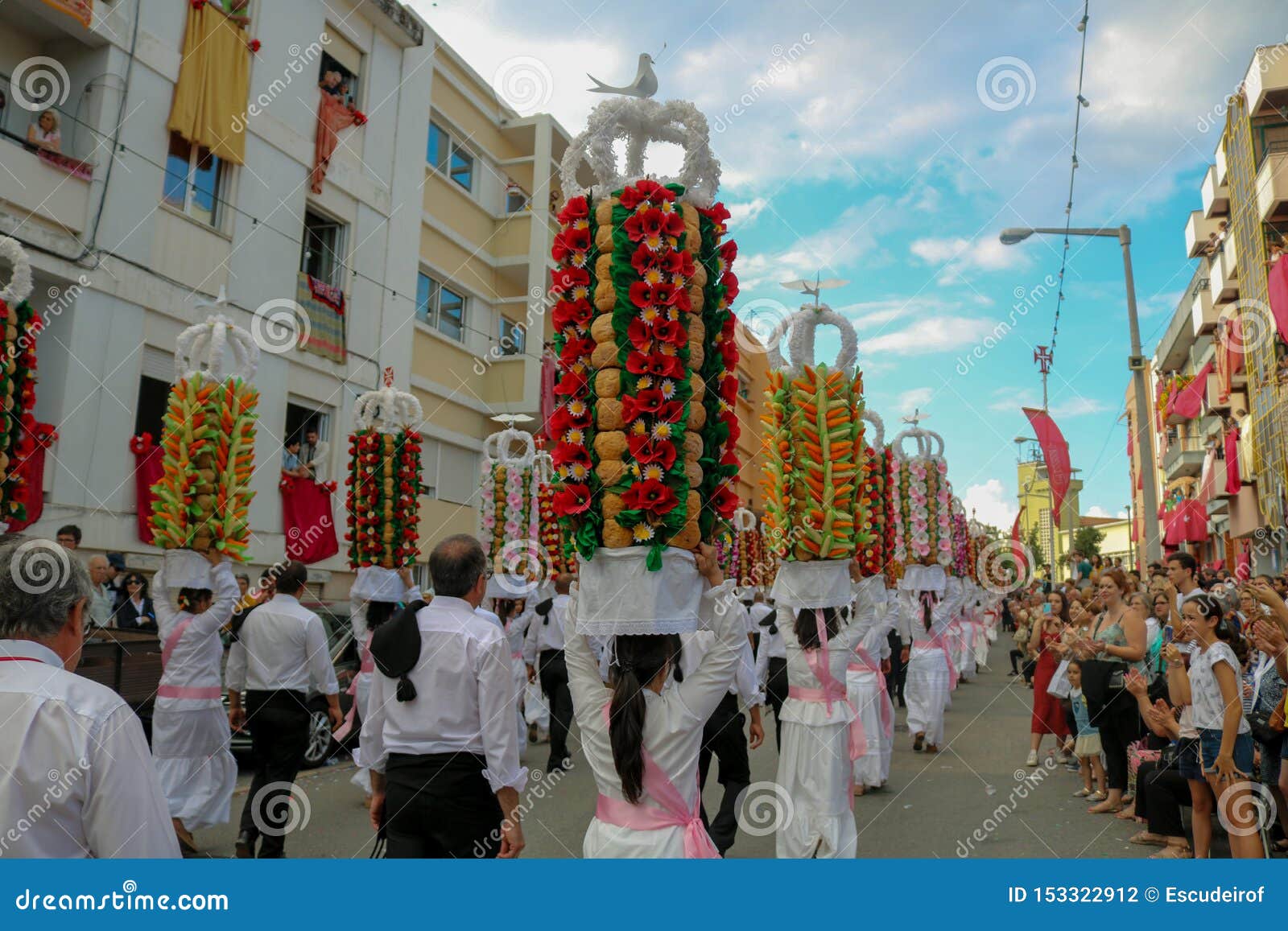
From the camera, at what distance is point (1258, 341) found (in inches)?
810

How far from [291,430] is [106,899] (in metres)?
13.6

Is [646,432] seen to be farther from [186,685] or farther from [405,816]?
[186,685]

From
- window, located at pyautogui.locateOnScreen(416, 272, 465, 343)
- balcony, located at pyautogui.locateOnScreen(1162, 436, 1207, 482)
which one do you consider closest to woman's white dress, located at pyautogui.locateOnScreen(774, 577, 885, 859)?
window, located at pyautogui.locateOnScreen(416, 272, 465, 343)

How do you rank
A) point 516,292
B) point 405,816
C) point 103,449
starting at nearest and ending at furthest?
1. point 405,816
2. point 103,449
3. point 516,292

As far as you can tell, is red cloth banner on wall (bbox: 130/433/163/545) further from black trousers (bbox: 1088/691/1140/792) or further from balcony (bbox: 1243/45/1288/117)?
balcony (bbox: 1243/45/1288/117)

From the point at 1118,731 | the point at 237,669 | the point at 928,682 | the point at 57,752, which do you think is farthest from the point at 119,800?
the point at 928,682

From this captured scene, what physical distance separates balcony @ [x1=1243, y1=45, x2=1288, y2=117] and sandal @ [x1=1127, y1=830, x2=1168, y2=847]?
20617mm

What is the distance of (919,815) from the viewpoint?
25.3 ft

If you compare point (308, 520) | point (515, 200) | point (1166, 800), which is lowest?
point (1166, 800)

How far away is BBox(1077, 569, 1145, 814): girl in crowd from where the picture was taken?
7.49m

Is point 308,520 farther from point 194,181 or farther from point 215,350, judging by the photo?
point 215,350

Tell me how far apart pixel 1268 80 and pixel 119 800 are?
2609 centimetres

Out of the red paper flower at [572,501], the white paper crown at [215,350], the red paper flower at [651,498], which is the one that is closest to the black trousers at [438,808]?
the red paper flower at [572,501]

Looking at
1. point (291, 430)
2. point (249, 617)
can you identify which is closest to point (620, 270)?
point (249, 617)
